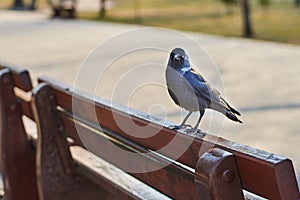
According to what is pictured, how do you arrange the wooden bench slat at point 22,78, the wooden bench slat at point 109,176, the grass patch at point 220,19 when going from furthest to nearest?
1. the grass patch at point 220,19
2. the wooden bench slat at point 22,78
3. the wooden bench slat at point 109,176

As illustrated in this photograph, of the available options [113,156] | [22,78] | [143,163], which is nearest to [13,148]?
[22,78]

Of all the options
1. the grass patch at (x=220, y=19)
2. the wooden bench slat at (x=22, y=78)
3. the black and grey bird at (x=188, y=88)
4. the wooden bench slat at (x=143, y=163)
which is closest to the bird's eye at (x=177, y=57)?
the black and grey bird at (x=188, y=88)

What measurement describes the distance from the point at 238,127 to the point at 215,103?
3.89 meters

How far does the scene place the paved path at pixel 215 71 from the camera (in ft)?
20.4

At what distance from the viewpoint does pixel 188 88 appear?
8.36 ft

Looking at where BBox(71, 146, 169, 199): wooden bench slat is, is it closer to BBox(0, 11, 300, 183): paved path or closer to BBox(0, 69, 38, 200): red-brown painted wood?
BBox(0, 11, 300, 183): paved path

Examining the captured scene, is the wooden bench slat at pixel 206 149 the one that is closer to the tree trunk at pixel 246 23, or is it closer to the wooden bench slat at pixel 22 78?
the wooden bench slat at pixel 22 78

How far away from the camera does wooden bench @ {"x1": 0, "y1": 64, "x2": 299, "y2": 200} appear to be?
81.0 inches

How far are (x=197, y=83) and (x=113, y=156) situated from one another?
771 mm

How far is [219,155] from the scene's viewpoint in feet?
6.75

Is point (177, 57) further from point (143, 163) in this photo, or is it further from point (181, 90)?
point (143, 163)

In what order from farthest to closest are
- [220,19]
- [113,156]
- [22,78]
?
1. [220,19]
2. [22,78]
3. [113,156]

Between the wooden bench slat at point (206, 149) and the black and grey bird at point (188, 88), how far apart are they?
11 cm

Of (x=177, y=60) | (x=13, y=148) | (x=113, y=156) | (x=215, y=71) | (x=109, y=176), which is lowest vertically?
(x=215, y=71)
